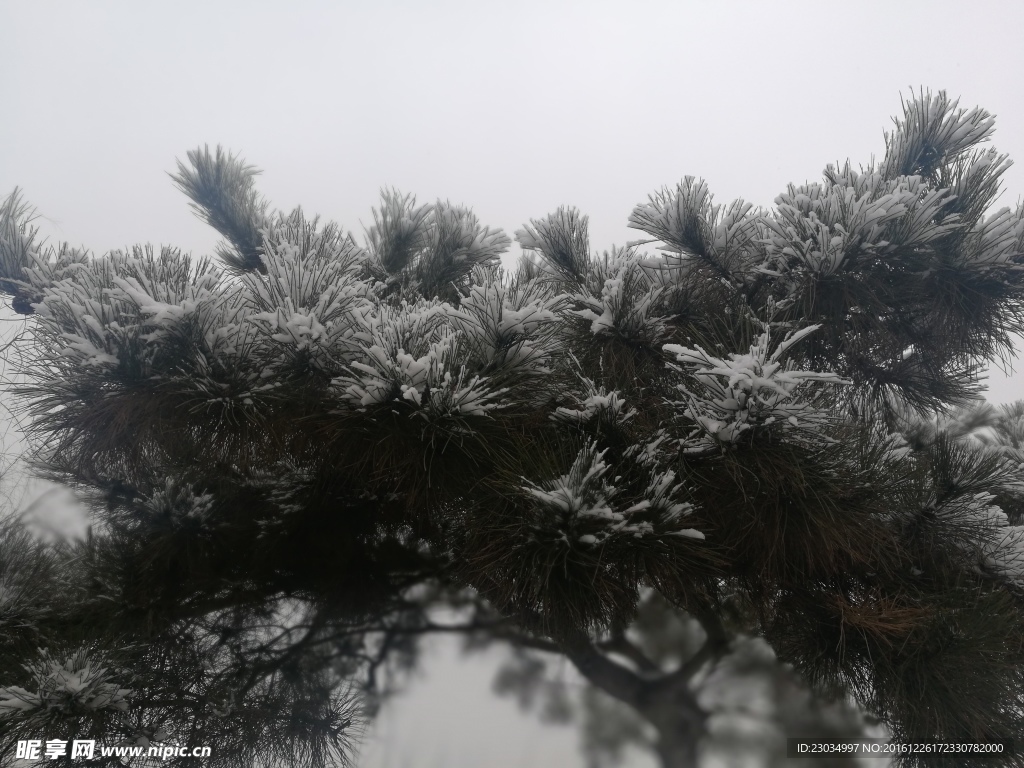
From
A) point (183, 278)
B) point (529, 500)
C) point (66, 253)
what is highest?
point (66, 253)

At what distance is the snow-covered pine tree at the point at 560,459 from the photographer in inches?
21.0

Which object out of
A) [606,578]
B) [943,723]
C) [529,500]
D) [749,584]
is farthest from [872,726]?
[529,500]

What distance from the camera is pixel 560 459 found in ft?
1.94

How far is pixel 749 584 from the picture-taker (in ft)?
2.41

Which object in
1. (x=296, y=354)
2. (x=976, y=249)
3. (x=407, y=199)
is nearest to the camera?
(x=296, y=354)

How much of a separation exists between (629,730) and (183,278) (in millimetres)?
730

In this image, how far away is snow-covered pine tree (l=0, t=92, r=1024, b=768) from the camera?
534 mm

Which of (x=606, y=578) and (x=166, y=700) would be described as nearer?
(x=606, y=578)

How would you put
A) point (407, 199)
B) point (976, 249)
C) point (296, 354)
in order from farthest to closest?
point (407, 199), point (976, 249), point (296, 354)

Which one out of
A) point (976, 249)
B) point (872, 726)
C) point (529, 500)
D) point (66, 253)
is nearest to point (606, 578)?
point (529, 500)

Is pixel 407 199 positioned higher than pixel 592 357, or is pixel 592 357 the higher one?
pixel 407 199

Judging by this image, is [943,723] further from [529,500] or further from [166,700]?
[166,700]

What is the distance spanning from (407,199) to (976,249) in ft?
2.72

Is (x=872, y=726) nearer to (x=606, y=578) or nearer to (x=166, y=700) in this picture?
(x=606, y=578)
